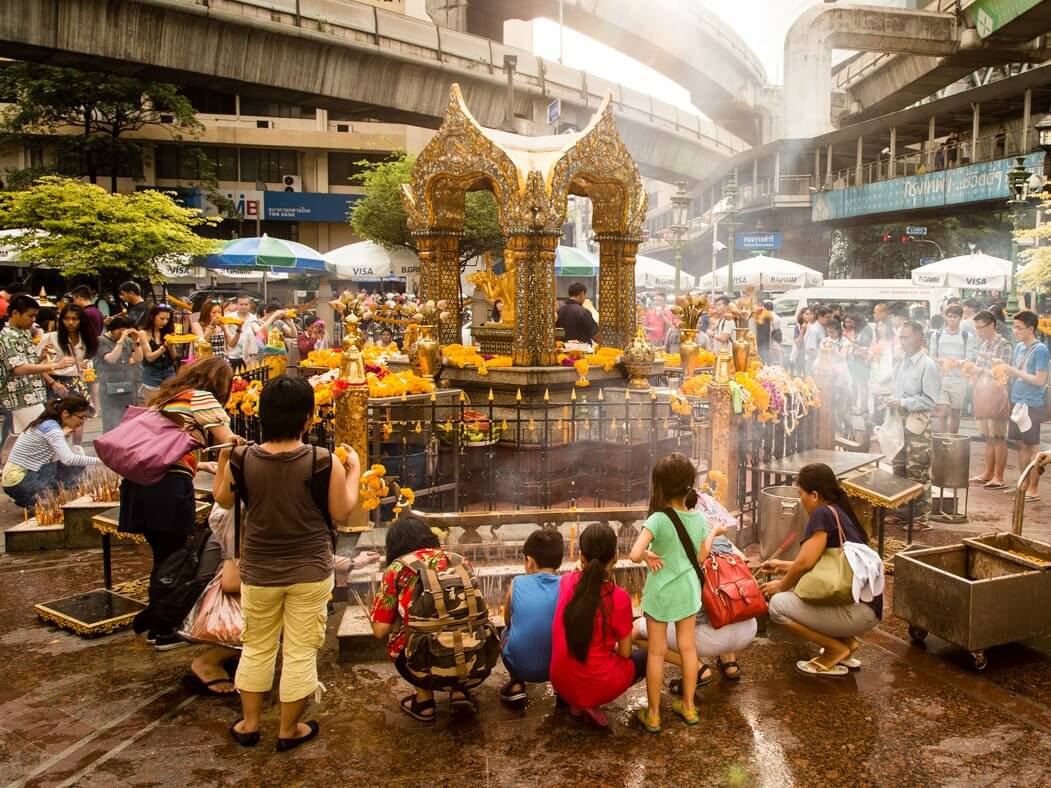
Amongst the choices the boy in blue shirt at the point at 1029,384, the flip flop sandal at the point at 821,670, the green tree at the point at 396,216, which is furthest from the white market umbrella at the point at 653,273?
the flip flop sandal at the point at 821,670

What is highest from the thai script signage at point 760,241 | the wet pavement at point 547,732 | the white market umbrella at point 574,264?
the thai script signage at point 760,241

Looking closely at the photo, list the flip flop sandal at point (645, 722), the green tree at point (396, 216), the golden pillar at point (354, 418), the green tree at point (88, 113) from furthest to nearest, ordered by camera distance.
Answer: the green tree at point (88, 113) → the green tree at point (396, 216) → the golden pillar at point (354, 418) → the flip flop sandal at point (645, 722)

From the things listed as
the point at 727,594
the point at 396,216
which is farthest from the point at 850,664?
the point at 396,216

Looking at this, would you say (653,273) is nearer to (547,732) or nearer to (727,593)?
(727,593)

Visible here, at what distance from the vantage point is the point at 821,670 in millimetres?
5293

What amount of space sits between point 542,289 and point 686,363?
83.0 inches

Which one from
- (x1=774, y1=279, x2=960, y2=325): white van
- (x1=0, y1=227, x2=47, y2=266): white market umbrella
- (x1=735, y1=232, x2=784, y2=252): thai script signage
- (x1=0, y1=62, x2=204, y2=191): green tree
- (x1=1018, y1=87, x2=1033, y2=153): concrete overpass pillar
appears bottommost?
(x1=774, y1=279, x2=960, y2=325): white van

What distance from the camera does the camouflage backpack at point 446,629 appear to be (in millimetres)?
4508

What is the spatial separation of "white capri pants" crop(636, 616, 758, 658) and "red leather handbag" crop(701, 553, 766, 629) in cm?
7

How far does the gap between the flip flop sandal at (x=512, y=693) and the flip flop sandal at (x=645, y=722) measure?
650 mm

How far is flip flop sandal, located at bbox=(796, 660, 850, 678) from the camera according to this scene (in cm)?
528

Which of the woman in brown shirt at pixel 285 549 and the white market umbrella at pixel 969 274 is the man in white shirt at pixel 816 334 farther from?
the woman in brown shirt at pixel 285 549

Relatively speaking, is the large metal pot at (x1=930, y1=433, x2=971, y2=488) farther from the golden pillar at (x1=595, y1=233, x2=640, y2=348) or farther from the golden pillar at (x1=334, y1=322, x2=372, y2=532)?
the golden pillar at (x1=334, y1=322, x2=372, y2=532)

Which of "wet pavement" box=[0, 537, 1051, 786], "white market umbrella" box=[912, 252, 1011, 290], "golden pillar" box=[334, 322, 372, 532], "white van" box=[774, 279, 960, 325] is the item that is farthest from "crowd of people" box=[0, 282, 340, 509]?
"white van" box=[774, 279, 960, 325]
